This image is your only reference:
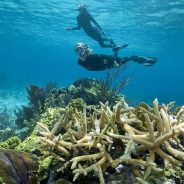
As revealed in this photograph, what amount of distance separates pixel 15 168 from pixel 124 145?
1331 millimetres

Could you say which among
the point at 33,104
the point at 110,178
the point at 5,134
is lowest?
the point at 5,134

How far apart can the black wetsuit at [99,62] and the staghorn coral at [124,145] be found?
7.98m

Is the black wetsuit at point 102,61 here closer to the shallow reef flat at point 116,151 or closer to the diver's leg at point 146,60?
the diver's leg at point 146,60

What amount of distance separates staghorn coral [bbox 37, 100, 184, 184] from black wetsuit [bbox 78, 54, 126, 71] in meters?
7.98

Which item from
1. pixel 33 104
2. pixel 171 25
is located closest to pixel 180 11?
pixel 171 25

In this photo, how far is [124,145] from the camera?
141 inches

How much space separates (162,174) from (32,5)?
3006cm

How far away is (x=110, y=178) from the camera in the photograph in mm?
3369

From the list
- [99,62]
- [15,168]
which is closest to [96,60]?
[99,62]

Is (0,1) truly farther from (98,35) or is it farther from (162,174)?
(162,174)

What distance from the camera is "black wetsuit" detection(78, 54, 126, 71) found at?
1183 centimetres

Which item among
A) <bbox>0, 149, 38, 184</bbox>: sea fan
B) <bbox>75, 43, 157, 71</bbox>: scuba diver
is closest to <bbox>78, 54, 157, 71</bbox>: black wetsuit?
<bbox>75, 43, 157, 71</bbox>: scuba diver

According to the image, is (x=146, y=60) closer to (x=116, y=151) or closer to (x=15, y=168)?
(x=116, y=151)

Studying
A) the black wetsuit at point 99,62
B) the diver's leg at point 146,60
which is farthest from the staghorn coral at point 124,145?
the diver's leg at point 146,60
